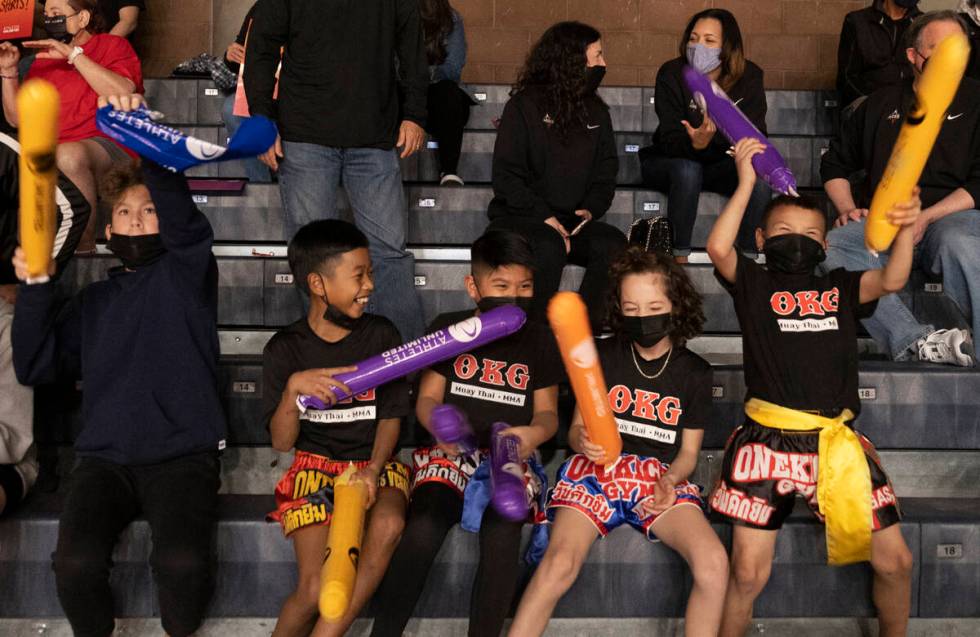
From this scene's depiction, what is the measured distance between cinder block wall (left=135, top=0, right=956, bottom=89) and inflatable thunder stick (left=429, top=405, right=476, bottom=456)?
3.73 m

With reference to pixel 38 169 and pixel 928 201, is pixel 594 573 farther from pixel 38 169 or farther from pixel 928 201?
pixel 928 201

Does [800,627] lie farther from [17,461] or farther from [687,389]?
[17,461]

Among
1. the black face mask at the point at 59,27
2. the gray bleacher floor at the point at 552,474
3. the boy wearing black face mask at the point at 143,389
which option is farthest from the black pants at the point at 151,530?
the black face mask at the point at 59,27

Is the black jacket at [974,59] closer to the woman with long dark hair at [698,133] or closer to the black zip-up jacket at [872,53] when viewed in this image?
the black zip-up jacket at [872,53]

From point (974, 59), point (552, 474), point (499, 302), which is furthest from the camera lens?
point (974, 59)

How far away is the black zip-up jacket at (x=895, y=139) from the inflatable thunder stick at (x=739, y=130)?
837 mm

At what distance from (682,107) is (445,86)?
0.94 m

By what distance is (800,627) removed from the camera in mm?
2746

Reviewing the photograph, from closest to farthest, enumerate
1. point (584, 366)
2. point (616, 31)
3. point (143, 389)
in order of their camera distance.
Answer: point (584, 366)
point (143, 389)
point (616, 31)

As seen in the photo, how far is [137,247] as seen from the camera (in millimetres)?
→ 2641

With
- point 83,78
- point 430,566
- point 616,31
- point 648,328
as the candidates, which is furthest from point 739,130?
point 616,31

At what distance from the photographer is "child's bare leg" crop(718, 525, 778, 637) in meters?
2.51

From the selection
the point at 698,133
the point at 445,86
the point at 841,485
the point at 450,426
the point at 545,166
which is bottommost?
the point at 841,485

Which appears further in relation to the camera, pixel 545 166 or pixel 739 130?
pixel 545 166
